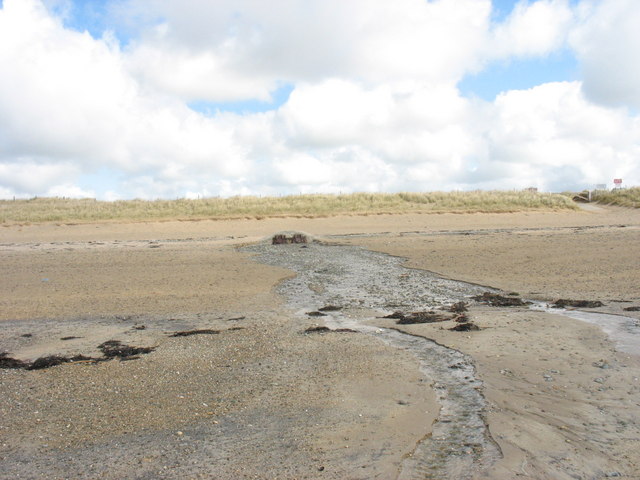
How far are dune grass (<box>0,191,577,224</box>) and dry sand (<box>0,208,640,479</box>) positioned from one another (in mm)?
16604

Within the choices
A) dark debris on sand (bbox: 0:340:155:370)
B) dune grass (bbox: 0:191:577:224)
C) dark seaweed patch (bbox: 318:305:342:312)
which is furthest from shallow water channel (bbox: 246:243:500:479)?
dune grass (bbox: 0:191:577:224)

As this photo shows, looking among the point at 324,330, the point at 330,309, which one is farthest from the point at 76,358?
the point at 330,309

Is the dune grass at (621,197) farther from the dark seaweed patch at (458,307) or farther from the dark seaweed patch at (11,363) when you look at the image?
the dark seaweed patch at (11,363)

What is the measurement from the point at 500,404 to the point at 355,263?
10875 mm

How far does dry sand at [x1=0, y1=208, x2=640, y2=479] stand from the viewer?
449 centimetres

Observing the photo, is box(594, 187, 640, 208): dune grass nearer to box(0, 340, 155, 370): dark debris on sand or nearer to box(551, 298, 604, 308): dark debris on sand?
box(551, 298, 604, 308): dark debris on sand

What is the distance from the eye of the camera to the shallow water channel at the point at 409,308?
Result: 14.7 ft

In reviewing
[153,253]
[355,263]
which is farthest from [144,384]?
[153,253]

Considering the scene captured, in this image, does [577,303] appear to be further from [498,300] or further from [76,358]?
[76,358]

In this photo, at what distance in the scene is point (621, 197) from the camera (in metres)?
34.1

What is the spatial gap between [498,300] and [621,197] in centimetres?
2743

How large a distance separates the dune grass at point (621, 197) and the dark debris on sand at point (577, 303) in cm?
2389

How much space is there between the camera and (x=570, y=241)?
17.8m

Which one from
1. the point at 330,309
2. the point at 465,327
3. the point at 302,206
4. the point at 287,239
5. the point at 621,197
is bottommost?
the point at 330,309
